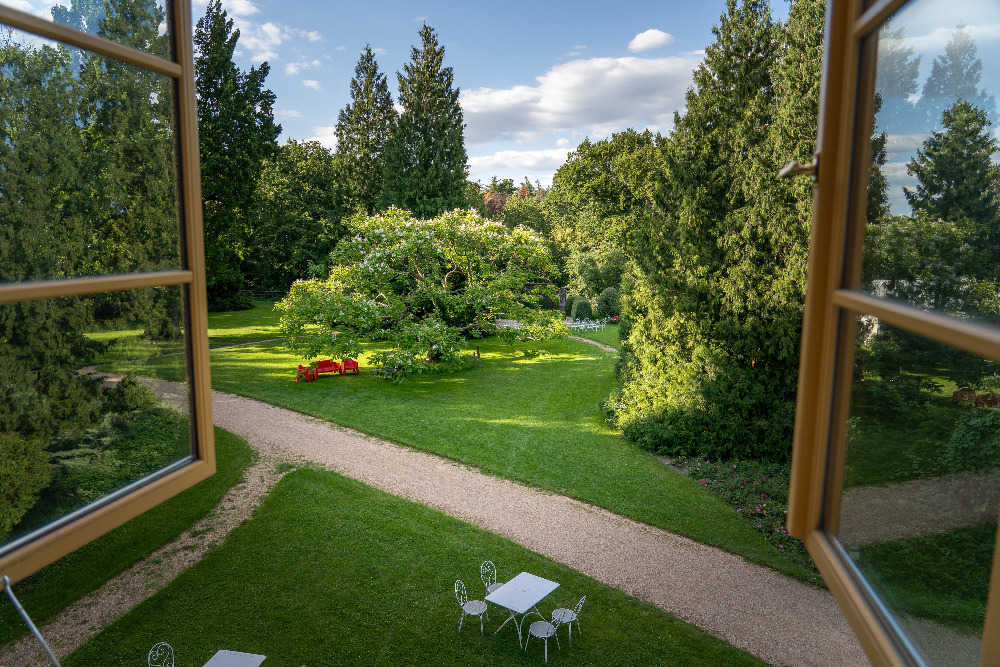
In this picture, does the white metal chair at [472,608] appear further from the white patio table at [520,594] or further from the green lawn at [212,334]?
the green lawn at [212,334]

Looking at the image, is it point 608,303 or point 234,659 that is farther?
point 608,303

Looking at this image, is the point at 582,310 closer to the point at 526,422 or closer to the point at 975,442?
the point at 526,422

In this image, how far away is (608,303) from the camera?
96.2 ft

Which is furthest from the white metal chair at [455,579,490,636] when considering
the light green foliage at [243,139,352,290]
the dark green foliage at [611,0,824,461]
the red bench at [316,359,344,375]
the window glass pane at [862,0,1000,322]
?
the light green foliage at [243,139,352,290]

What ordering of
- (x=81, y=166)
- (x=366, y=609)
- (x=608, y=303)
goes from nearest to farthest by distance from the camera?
(x=81, y=166) → (x=366, y=609) → (x=608, y=303)

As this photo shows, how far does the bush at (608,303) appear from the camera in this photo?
1147 inches

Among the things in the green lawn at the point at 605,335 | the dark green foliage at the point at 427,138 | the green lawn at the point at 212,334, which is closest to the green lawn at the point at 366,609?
the green lawn at the point at 212,334

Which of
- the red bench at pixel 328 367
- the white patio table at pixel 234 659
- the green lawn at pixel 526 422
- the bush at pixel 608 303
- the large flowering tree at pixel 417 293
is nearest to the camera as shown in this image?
the white patio table at pixel 234 659

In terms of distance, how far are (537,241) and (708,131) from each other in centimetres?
830

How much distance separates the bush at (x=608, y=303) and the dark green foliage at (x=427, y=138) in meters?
Result: 10.2

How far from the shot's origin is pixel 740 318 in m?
10.6

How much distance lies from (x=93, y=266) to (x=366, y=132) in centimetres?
3911

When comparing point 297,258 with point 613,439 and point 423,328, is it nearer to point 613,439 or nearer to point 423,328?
point 423,328

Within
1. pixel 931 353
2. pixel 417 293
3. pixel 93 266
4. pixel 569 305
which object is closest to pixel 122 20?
pixel 93 266
